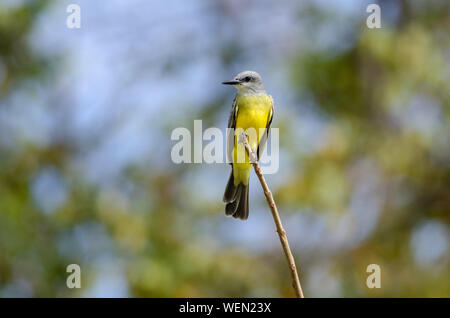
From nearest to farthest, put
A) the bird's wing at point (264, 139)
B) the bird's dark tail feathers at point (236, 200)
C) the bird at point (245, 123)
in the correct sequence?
1. the bird's dark tail feathers at point (236, 200)
2. the bird at point (245, 123)
3. the bird's wing at point (264, 139)

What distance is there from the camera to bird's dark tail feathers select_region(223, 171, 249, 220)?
4.25 m

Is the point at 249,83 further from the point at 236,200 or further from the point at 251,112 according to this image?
the point at 236,200

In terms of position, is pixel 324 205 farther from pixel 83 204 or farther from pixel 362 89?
pixel 83 204

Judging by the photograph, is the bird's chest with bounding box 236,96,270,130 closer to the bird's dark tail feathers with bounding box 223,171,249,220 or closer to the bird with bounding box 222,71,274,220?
the bird with bounding box 222,71,274,220

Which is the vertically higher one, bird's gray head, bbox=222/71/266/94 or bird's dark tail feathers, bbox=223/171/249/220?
bird's gray head, bbox=222/71/266/94

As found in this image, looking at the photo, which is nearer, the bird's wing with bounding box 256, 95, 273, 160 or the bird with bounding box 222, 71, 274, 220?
the bird with bounding box 222, 71, 274, 220

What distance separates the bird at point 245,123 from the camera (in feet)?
15.1

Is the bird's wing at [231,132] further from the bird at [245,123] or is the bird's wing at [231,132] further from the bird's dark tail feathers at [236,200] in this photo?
the bird's dark tail feathers at [236,200]

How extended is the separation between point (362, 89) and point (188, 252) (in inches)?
120

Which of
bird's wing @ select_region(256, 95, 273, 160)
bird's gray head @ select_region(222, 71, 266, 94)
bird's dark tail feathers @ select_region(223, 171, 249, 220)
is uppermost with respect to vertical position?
bird's gray head @ select_region(222, 71, 266, 94)

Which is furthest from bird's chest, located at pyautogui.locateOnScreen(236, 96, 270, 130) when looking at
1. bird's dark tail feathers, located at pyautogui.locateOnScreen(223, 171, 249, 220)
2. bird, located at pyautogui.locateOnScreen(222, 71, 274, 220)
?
bird's dark tail feathers, located at pyautogui.locateOnScreen(223, 171, 249, 220)

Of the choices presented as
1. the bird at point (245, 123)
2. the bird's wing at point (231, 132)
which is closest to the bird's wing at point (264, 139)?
the bird at point (245, 123)
